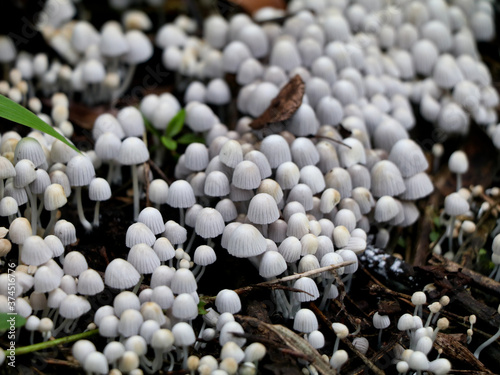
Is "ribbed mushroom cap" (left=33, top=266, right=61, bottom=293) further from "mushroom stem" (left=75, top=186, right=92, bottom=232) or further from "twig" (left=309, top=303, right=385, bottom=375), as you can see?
"twig" (left=309, top=303, right=385, bottom=375)

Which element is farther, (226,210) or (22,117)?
(226,210)

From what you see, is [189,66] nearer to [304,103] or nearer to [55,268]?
[304,103]

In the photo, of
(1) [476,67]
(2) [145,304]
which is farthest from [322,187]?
(1) [476,67]

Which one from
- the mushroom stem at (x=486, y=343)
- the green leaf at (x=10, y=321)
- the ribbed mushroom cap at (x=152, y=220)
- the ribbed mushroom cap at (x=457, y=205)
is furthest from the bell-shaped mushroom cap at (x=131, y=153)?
the mushroom stem at (x=486, y=343)

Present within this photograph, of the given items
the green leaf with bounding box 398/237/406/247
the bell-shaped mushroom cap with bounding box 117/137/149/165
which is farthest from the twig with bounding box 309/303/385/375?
the bell-shaped mushroom cap with bounding box 117/137/149/165

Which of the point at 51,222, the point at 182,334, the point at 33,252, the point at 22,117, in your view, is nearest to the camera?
the point at 182,334

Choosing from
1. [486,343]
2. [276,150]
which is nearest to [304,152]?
[276,150]

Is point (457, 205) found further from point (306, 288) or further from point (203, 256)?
point (203, 256)
